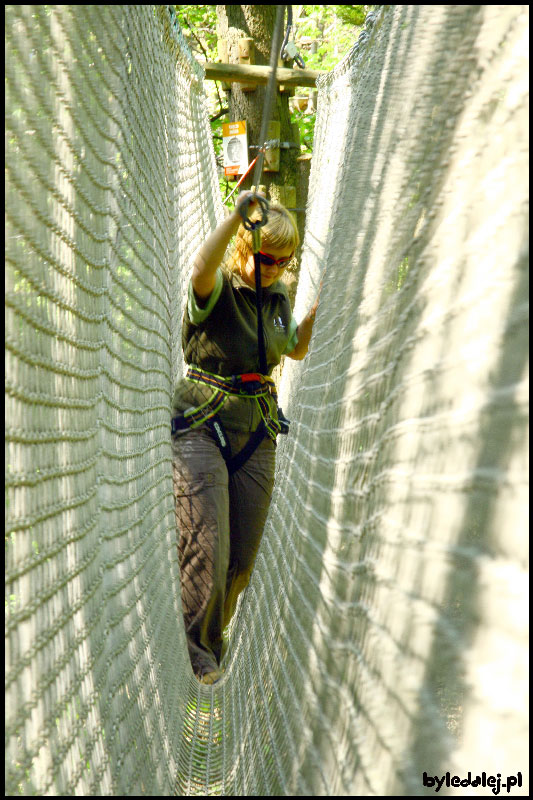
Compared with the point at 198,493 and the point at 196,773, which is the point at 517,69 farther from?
the point at 198,493

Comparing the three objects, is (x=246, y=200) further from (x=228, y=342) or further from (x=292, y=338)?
(x=292, y=338)

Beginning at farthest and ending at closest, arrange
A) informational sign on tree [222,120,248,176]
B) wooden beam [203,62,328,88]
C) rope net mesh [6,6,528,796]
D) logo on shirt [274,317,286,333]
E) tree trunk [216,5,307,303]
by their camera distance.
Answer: tree trunk [216,5,307,303] → informational sign on tree [222,120,248,176] → wooden beam [203,62,328,88] → logo on shirt [274,317,286,333] → rope net mesh [6,6,528,796]

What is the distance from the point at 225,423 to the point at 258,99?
2055 mm

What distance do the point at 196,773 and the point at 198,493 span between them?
643 mm

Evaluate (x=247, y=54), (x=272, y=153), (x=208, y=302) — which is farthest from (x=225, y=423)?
(x=247, y=54)

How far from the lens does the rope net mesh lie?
0.49 meters

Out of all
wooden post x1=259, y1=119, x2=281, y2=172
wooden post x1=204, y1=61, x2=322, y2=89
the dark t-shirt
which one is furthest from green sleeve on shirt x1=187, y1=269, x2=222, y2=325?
wooden post x1=259, y1=119, x2=281, y2=172

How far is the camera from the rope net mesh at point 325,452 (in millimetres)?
494

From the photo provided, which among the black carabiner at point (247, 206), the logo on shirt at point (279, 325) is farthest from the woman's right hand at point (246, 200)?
the logo on shirt at point (279, 325)

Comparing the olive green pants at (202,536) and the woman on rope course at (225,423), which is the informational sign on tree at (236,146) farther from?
the olive green pants at (202,536)

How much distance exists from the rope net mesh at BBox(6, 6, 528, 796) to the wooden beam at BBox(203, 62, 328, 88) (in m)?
1.73

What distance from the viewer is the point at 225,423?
69.4 inches

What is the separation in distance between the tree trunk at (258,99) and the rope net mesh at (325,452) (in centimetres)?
209

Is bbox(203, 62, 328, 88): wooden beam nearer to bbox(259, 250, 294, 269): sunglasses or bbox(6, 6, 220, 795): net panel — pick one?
bbox(259, 250, 294, 269): sunglasses
